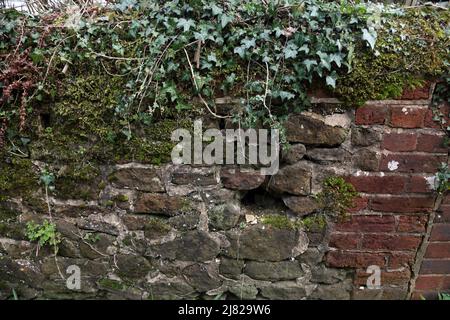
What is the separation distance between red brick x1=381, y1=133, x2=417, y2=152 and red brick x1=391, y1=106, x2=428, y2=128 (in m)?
0.05

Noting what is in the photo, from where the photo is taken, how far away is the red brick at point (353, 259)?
1.91 m

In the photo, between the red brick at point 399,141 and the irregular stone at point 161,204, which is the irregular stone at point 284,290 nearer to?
the irregular stone at point 161,204

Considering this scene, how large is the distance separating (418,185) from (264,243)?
80 centimetres

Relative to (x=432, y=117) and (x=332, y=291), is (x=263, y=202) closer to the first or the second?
(x=332, y=291)

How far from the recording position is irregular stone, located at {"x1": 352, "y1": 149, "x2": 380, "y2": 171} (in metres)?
1.77

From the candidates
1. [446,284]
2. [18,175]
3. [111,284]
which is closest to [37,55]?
[18,175]

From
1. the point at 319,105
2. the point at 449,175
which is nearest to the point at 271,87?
the point at 319,105

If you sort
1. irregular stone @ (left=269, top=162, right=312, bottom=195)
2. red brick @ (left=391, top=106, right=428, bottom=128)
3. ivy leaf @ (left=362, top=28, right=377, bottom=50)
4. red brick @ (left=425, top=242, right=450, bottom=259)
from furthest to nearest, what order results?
red brick @ (left=425, top=242, right=450, bottom=259)
irregular stone @ (left=269, top=162, right=312, bottom=195)
red brick @ (left=391, top=106, right=428, bottom=128)
ivy leaf @ (left=362, top=28, right=377, bottom=50)

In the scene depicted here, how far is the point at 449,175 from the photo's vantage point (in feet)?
5.69

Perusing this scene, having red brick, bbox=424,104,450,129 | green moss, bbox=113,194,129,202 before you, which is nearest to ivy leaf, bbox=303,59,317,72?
red brick, bbox=424,104,450,129

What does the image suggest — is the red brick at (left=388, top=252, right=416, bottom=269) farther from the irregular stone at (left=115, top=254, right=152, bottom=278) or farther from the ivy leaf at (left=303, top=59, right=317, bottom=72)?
the irregular stone at (left=115, top=254, right=152, bottom=278)

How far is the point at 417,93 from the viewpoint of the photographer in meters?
1.69

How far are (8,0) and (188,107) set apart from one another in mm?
1310

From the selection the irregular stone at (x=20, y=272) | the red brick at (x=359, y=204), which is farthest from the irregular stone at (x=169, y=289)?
the red brick at (x=359, y=204)
